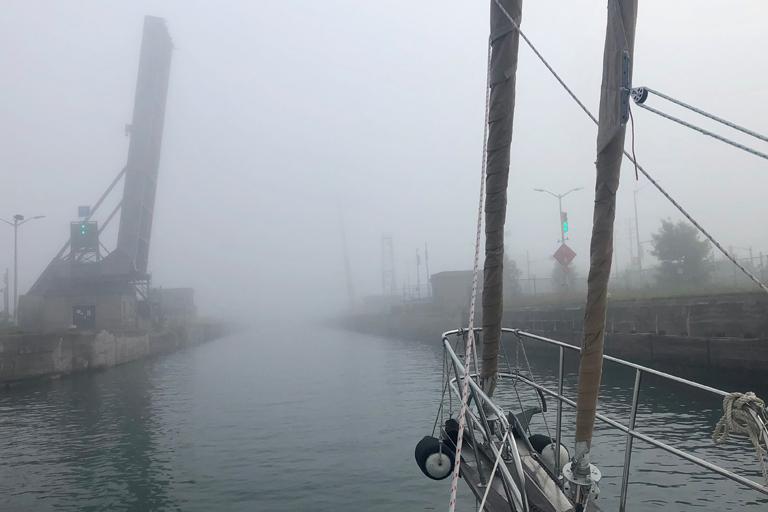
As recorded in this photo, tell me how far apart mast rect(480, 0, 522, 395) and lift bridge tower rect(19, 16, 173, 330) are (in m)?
40.1

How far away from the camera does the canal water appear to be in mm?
9234

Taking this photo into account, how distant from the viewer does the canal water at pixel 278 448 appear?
9.23 metres

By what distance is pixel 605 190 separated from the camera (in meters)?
3.86

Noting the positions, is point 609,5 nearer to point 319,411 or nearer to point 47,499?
point 47,499

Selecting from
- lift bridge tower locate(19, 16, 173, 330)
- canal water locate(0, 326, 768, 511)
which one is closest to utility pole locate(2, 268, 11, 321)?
lift bridge tower locate(19, 16, 173, 330)

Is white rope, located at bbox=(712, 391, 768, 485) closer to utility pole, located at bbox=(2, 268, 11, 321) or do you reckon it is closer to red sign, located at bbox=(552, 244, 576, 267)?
red sign, located at bbox=(552, 244, 576, 267)

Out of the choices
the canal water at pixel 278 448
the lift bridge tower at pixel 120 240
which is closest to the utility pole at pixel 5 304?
the lift bridge tower at pixel 120 240

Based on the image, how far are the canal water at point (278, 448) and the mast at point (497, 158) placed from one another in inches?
121

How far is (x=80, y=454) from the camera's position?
12.9 m

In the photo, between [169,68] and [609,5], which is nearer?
[609,5]

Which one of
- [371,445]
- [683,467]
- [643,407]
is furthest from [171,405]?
[683,467]

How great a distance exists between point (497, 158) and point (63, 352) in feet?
94.6

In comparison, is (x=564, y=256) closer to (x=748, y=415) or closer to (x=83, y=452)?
(x=83, y=452)

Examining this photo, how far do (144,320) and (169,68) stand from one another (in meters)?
19.5
